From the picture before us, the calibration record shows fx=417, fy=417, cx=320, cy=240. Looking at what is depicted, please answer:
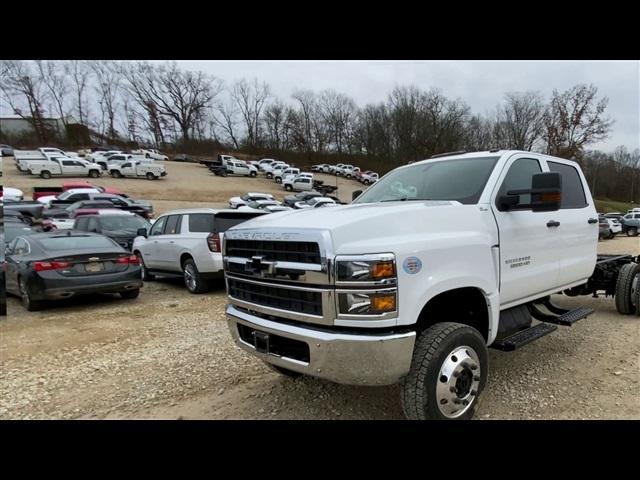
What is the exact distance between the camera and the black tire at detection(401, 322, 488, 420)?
2717 mm

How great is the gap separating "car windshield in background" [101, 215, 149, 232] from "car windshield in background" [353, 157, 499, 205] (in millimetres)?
9974

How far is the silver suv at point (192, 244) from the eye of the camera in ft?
26.2

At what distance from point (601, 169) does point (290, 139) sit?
52802 millimetres

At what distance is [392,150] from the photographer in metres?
73.4

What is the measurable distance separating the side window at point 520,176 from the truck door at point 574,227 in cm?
39

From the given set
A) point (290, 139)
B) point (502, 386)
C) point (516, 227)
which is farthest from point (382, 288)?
point (290, 139)

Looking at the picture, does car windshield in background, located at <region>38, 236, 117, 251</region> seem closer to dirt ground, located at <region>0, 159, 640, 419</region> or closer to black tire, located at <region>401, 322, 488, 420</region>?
dirt ground, located at <region>0, 159, 640, 419</region>

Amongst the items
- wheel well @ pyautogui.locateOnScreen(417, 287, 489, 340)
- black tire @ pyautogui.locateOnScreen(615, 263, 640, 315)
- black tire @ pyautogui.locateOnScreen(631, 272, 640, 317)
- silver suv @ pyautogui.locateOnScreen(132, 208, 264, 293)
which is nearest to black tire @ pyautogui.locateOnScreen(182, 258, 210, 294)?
silver suv @ pyautogui.locateOnScreen(132, 208, 264, 293)

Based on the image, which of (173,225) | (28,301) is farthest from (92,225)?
(28,301)

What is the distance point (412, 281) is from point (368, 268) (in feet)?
1.06

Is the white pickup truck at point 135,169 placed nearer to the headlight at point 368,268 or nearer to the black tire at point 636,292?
the black tire at point 636,292

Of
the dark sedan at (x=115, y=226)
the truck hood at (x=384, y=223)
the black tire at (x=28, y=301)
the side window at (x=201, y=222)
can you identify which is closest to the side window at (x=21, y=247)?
the black tire at (x=28, y=301)

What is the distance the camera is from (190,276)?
8.47m

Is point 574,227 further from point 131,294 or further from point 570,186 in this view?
point 131,294
